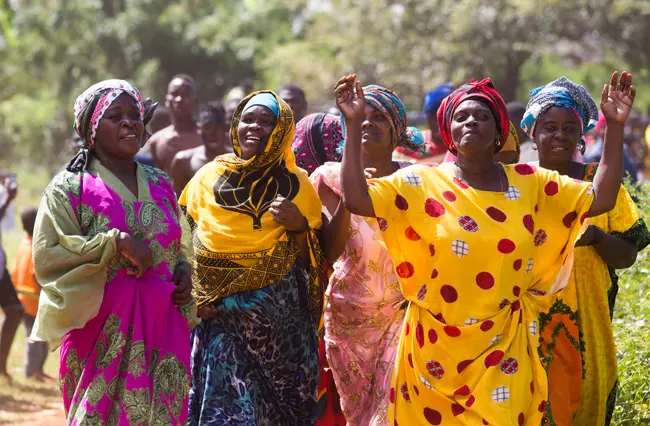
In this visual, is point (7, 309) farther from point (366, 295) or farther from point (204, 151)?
point (366, 295)

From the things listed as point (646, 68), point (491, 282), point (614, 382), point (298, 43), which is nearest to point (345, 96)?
point (491, 282)

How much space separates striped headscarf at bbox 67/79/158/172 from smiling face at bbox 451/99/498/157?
5.54 ft

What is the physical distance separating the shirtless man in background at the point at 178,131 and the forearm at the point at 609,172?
6273mm

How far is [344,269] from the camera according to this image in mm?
6301

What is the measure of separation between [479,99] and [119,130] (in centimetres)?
182

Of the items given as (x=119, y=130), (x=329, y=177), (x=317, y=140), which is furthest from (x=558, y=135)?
(x=119, y=130)

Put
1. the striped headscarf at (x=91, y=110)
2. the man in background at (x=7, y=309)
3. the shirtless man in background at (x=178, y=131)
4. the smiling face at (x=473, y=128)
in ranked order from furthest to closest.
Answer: the shirtless man in background at (x=178, y=131) → the man in background at (x=7, y=309) → the striped headscarf at (x=91, y=110) → the smiling face at (x=473, y=128)

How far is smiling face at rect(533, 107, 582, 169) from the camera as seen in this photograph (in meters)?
5.98

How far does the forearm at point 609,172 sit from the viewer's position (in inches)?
194

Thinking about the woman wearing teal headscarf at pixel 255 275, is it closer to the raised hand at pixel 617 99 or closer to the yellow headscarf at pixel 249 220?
the yellow headscarf at pixel 249 220

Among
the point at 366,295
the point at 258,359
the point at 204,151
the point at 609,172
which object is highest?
the point at 609,172

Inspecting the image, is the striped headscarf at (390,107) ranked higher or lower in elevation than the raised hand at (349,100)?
lower

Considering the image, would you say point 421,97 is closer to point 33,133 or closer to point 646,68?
point 646,68

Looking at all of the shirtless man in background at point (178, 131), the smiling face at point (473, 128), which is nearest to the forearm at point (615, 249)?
the smiling face at point (473, 128)
